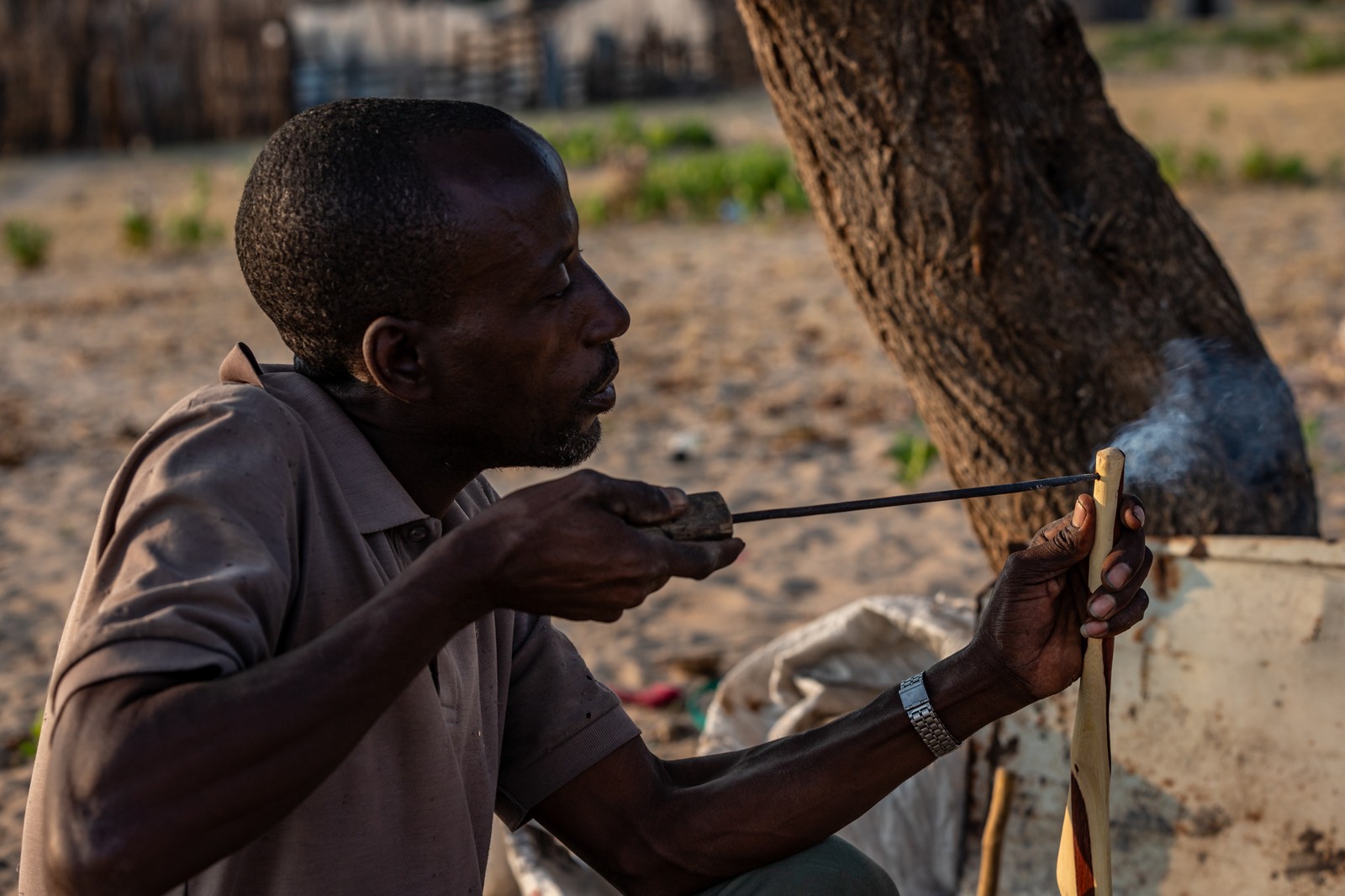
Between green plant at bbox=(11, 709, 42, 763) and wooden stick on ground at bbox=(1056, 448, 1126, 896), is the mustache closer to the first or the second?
wooden stick on ground at bbox=(1056, 448, 1126, 896)

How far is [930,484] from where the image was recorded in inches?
215

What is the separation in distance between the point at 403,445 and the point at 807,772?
768 mm

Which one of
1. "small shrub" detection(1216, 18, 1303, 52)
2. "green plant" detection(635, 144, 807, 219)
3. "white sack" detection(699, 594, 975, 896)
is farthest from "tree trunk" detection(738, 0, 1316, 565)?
"small shrub" detection(1216, 18, 1303, 52)

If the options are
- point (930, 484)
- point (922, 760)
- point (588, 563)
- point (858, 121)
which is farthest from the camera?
point (930, 484)

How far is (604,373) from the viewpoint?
188cm

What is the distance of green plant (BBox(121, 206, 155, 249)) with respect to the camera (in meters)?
11.4

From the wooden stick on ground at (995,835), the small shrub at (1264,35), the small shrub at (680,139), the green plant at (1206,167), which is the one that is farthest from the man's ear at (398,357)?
the small shrub at (1264,35)

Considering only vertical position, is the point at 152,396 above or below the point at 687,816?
below

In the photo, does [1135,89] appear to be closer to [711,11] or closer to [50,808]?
[711,11]

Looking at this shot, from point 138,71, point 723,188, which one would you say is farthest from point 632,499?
point 138,71

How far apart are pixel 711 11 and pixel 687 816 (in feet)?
72.1

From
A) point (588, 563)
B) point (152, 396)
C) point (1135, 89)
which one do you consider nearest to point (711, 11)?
point (1135, 89)

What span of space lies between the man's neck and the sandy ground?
1872 mm

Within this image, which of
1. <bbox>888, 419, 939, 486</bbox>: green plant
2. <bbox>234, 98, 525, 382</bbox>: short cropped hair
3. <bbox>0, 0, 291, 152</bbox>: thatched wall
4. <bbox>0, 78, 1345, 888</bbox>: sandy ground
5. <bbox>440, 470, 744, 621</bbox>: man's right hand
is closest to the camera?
<bbox>440, 470, 744, 621</bbox>: man's right hand
